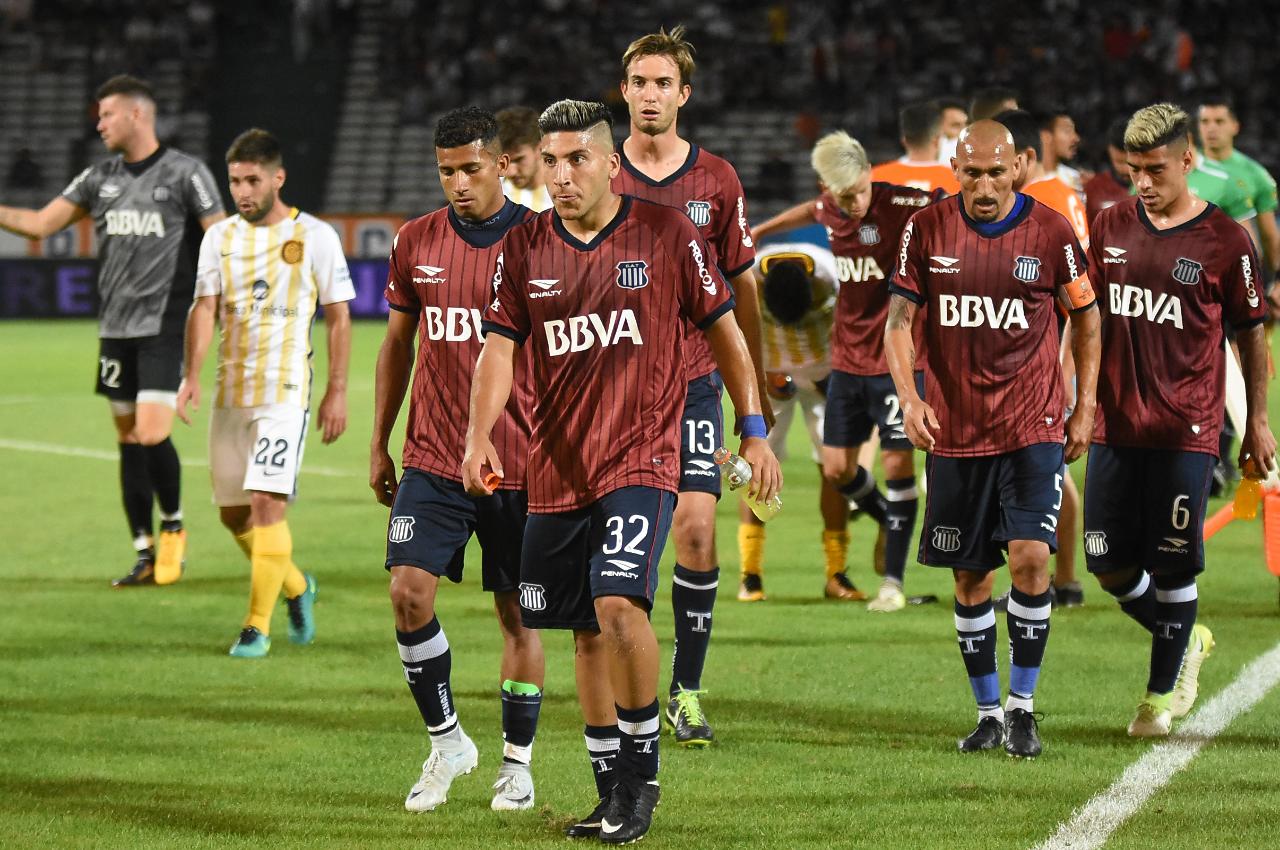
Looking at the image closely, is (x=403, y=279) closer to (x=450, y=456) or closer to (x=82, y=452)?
(x=450, y=456)

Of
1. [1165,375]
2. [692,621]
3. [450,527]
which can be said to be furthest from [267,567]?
[1165,375]

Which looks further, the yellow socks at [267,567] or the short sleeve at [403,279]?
the yellow socks at [267,567]

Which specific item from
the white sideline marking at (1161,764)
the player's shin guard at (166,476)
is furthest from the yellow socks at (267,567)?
the white sideline marking at (1161,764)

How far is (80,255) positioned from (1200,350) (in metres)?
26.2

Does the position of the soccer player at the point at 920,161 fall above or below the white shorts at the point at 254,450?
above

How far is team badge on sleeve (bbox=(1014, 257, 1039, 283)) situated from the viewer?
626cm

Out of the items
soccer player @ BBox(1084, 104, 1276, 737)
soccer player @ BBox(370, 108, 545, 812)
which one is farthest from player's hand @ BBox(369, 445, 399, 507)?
soccer player @ BBox(1084, 104, 1276, 737)

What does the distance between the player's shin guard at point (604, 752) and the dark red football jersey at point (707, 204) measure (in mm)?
1466

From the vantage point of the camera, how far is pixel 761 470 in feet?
16.8

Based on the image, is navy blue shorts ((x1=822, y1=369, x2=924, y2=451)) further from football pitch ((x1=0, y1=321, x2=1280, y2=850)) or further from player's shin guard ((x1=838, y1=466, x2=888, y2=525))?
football pitch ((x1=0, y1=321, x2=1280, y2=850))

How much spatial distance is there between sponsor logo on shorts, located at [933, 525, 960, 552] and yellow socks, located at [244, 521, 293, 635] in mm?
3127

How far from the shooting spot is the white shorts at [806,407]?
10422 millimetres

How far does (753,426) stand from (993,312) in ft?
4.74

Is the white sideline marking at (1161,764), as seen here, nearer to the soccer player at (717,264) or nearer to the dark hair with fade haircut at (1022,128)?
the soccer player at (717,264)
